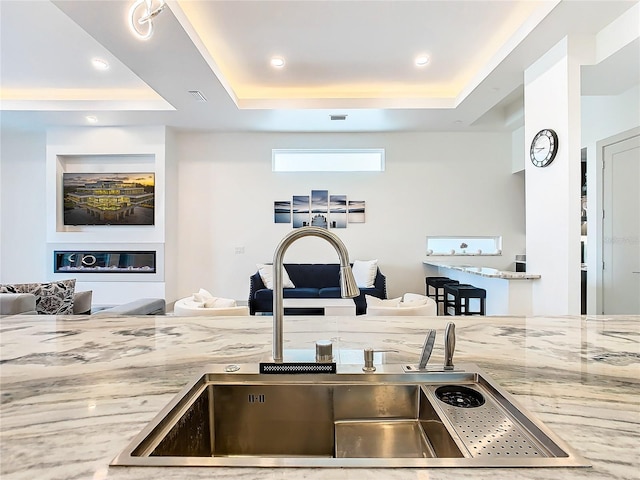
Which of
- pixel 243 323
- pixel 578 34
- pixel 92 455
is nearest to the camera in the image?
pixel 92 455

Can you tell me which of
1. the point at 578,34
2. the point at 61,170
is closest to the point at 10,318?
the point at 578,34

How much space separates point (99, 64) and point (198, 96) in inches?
42.4

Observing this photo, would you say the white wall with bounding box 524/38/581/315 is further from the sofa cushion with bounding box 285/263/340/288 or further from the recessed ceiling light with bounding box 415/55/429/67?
the sofa cushion with bounding box 285/263/340/288

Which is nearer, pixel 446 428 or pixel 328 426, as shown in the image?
pixel 446 428

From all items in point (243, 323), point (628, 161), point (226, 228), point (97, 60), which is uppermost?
point (97, 60)

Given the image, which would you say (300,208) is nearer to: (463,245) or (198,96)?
(198,96)

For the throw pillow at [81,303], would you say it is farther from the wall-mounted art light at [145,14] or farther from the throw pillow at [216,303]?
the wall-mounted art light at [145,14]

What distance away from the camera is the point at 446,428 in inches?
27.9

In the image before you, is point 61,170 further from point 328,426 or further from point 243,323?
point 328,426

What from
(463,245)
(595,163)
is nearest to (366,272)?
(463,245)

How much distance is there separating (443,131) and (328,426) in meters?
5.94

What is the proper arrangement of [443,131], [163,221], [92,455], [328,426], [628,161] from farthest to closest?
1. [443,131]
2. [163,221]
3. [628,161]
4. [328,426]
5. [92,455]

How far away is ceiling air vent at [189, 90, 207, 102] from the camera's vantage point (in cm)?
426

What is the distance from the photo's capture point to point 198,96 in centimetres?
439
